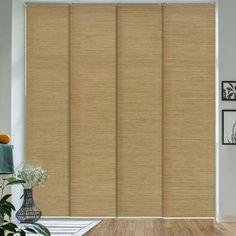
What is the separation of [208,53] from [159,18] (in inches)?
34.6

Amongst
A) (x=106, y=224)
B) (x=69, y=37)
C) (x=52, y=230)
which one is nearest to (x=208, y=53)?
(x=69, y=37)

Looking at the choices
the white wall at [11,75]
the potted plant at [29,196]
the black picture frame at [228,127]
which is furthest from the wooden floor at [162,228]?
the white wall at [11,75]

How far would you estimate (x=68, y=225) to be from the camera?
5539 mm

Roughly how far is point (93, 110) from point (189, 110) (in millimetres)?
1392

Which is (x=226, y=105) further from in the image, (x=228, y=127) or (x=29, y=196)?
(x=29, y=196)

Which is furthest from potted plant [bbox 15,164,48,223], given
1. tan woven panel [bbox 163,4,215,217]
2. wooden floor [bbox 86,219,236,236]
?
tan woven panel [bbox 163,4,215,217]

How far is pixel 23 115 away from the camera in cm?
628

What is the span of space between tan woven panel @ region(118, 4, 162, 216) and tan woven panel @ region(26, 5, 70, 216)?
81cm

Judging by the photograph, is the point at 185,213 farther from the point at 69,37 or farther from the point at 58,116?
the point at 69,37

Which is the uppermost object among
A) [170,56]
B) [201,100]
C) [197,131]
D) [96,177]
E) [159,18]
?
[159,18]

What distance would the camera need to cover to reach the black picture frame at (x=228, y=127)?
5852 millimetres

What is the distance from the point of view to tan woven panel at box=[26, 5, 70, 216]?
20.5 ft

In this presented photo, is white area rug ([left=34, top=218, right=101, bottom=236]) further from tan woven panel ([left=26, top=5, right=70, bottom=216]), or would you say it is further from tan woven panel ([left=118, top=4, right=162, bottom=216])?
tan woven panel ([left=118, top=4, right=162, bottom=216])

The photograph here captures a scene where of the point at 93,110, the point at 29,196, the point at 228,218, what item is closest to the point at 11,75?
the point at 93,110
